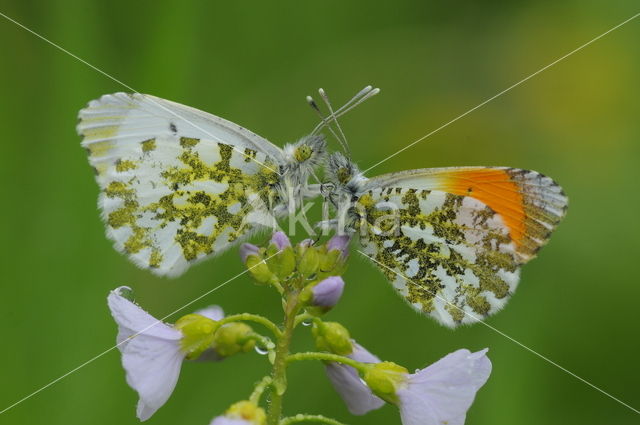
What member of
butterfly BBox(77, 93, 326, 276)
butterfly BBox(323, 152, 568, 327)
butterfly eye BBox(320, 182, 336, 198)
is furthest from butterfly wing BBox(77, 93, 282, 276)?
butterfly BBox(323, 152, 568, 327)

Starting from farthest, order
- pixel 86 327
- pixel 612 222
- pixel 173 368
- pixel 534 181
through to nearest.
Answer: pixel 612 222 → pixel 86 327 → pixel 534 181 → pixel 173 368

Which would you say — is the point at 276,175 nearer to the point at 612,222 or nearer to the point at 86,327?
the point at 86,327

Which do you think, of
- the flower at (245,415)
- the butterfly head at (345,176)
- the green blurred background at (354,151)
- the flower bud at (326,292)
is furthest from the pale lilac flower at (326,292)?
the green blurred background at (354,151)

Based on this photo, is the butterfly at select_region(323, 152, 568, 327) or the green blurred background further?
the green blurred background

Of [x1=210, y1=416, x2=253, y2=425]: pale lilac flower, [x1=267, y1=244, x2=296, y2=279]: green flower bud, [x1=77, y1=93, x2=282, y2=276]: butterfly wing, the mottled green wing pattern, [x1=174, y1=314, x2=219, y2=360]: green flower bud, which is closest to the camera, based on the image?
[x1=210, y1=416, x2=253, y2=425]: pale lilac flower

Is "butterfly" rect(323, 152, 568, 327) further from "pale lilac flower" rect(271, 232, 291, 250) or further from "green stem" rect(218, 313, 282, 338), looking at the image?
"green stem" rect(218, 313, 282, 338)

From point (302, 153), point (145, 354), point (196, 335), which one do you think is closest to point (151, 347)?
point (145, 354)

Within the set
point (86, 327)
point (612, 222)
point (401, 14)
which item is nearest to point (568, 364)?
point (612, 222)

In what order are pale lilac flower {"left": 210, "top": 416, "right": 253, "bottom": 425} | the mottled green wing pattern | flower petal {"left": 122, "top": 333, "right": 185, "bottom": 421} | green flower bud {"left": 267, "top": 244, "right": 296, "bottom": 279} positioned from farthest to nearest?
1. the mottled green wing pattern
2. green flower bud {"left": 267, "top": 244, "right": 296, "bottom": 279}
3. flower petal {"left": 122, "top": 333, "right": 185, "bottom": 421}
4. pale lilac flower {"left": 210, "top": 416, "right": 253, "bottom": 425}

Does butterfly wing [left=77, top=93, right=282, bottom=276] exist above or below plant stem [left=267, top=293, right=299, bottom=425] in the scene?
above
